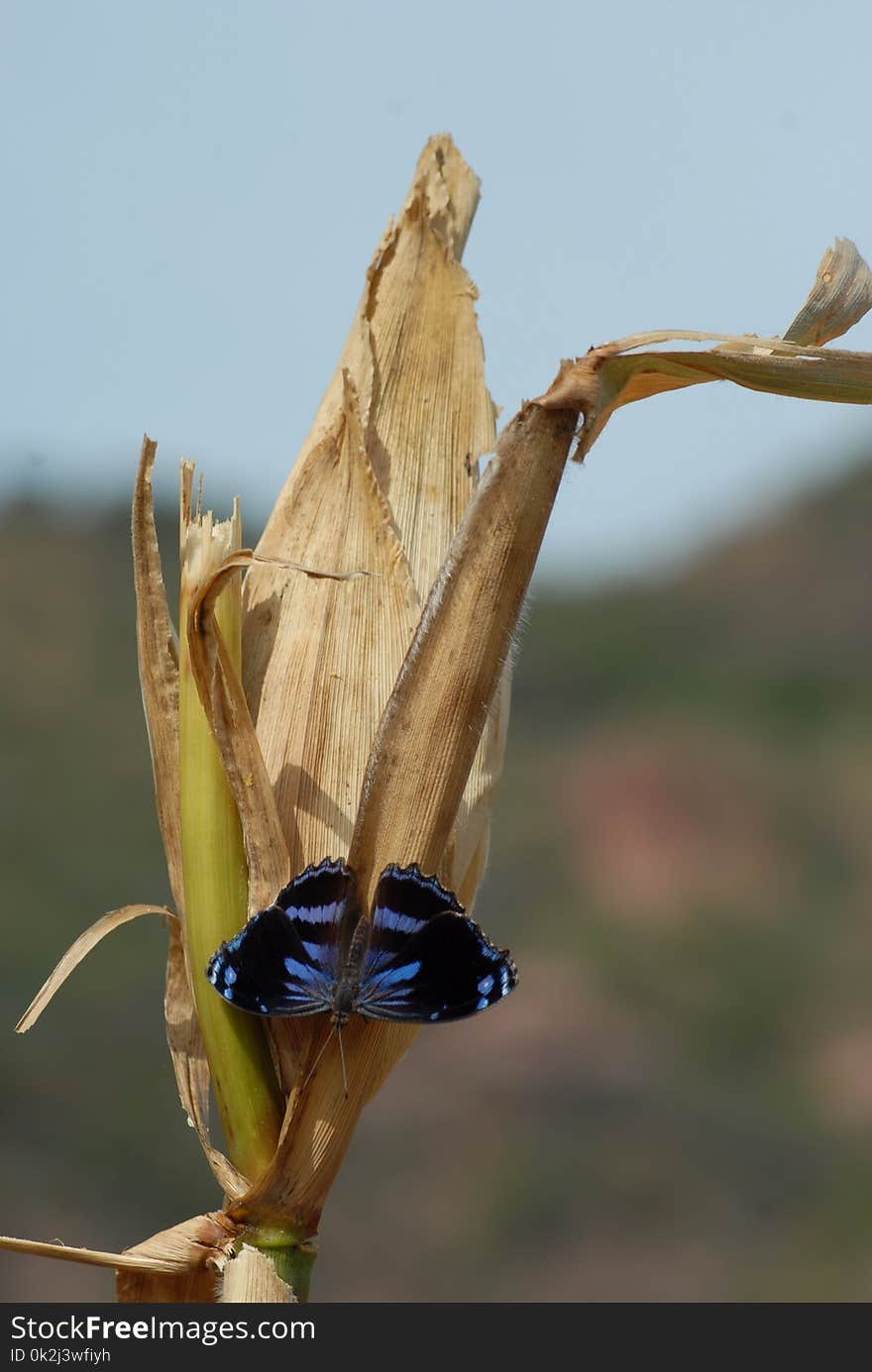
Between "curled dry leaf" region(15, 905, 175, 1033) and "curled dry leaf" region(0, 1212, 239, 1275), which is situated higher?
"curled dry leaf" region(15, 905, 175, 1033)

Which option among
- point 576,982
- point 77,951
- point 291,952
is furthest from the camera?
point 576,982

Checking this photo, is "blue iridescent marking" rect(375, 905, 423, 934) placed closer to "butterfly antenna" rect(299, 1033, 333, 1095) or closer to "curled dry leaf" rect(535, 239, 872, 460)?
"butterfly antenna" rect(299, 1033, 333, 1095)

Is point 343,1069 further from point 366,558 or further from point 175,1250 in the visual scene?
point 366,558

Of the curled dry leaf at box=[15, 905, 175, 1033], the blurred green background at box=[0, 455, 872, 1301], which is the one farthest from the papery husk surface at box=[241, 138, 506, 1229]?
the blurred green background at box=[0, 455, 872, 1301]

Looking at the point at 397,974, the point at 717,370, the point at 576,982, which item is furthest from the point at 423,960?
the point at 576,982

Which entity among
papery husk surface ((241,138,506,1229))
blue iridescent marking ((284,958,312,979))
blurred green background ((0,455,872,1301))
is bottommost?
blue iridescent marking ((284,958,312,979))

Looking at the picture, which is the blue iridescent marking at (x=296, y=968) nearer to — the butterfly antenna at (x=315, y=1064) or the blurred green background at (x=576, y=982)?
the butterfly antenna at (x=315, y=1064)
